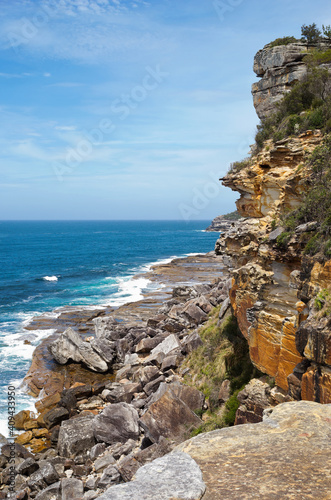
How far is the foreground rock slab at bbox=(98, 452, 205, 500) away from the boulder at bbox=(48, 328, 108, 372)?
25825 millimetres

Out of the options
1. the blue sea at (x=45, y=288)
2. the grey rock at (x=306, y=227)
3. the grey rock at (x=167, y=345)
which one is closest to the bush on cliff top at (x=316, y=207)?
the grey rock at (x=306, y=227)

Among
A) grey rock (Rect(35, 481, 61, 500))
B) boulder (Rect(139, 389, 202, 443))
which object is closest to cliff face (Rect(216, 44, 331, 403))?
boulder (Rect(139, 389, 202, 443))

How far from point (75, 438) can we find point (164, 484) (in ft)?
55.0

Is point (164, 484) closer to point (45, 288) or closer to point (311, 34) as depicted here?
point (311, 34)

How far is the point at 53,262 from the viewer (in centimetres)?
9112

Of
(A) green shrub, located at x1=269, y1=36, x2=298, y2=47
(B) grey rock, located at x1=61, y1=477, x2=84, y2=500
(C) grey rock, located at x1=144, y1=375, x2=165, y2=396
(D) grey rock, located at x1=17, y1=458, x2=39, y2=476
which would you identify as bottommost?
(D) grey rock, located at x1=17, y1=458, x2=39, y2=476

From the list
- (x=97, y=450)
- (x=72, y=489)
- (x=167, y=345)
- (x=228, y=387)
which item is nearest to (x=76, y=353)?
(x=167, y=345)

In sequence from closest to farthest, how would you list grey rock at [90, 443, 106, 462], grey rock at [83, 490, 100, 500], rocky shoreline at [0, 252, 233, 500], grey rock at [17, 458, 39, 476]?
grey rock at [83, 490, 100, 500], rocky shoreline at [0, 252, 233, 500], grey rock at [17, 458, 39, 476], grey rock at [90, 443, 106, 462]

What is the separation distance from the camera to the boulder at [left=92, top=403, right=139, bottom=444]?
19984mm

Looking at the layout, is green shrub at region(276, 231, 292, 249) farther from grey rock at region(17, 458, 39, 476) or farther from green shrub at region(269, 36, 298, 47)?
grey rock at region(17, 458, 39, 476)

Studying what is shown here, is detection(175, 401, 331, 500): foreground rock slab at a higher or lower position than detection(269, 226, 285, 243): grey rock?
lower

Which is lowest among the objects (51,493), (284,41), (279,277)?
(51,493)

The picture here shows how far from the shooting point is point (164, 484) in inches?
220

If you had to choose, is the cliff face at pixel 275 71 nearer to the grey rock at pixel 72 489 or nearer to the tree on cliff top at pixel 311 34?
the tree on cliff top at pixel 311 34
